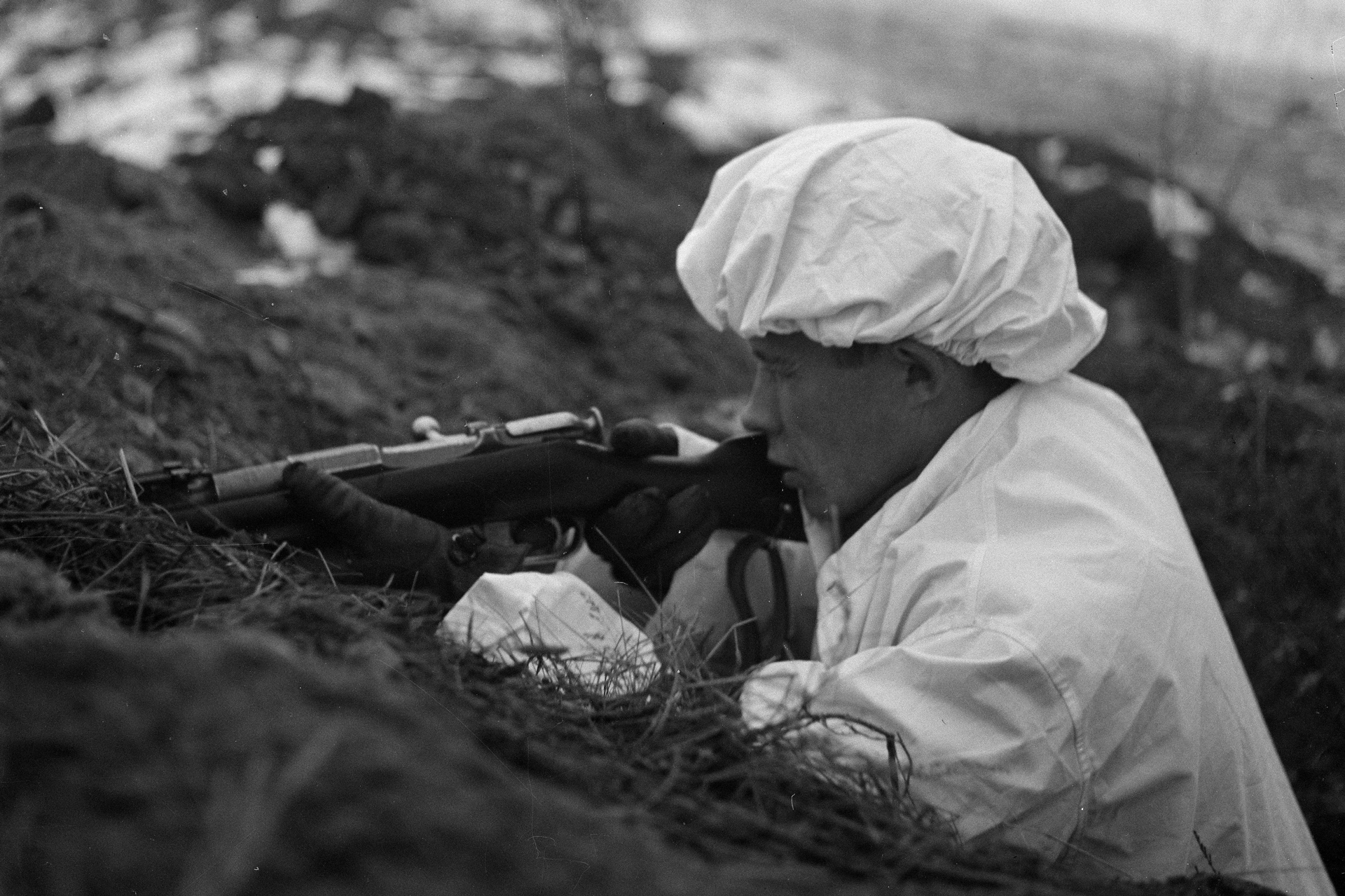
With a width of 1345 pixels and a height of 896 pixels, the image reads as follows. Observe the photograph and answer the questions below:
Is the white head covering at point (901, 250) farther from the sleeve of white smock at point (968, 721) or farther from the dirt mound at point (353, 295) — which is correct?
the dirt mound at point (353, 295)

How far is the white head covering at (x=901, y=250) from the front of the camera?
2.45 m

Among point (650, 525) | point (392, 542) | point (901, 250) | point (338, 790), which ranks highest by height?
point (338, 790)

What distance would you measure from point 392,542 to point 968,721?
115 cm

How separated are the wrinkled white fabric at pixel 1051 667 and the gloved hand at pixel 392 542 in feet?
2.30

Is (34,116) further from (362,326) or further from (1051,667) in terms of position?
(1051,667)

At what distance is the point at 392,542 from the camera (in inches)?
98.7

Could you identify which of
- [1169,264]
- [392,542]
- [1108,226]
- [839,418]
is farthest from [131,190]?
[1169,264]

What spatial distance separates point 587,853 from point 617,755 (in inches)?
25.2

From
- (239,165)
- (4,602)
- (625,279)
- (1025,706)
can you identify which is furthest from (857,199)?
(239,165)

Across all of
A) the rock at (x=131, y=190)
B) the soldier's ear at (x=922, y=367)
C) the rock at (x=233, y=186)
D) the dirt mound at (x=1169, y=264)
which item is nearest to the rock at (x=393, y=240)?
the rock at (x=233, y=186)

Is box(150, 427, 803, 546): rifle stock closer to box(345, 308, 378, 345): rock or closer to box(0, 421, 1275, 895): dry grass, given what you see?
box(0, 421, 1275, 895): dry grass

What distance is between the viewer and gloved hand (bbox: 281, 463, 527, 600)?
2.42 meters

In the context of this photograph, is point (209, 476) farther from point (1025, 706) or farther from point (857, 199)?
point (1025, 706)

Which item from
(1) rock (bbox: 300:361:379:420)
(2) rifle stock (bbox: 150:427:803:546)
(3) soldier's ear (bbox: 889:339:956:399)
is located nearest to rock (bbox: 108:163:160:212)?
(1) rock (bbox: 300:361:379:420)
